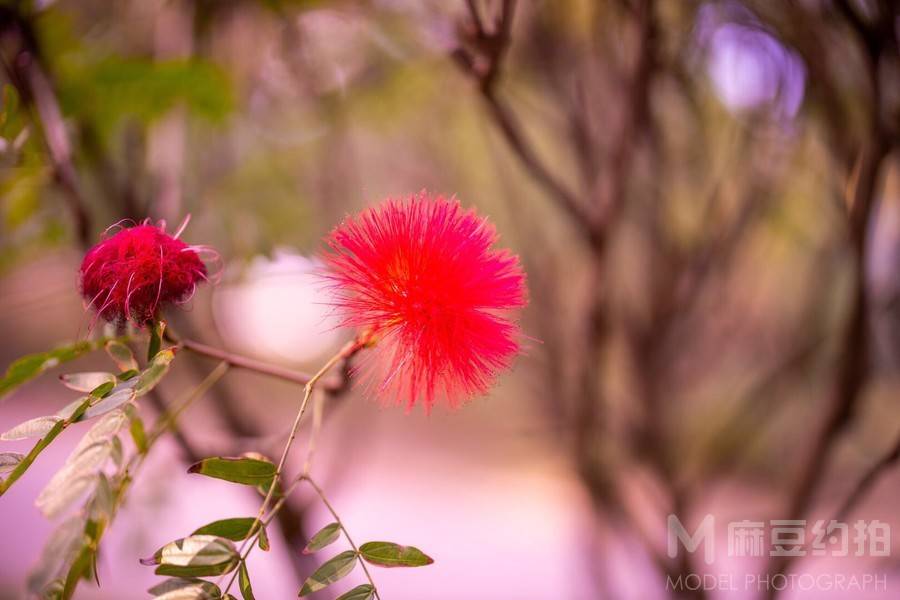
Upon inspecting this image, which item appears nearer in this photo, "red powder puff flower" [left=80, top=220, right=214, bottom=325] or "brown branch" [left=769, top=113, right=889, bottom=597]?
"red powder puff flower" [left=80, top=220, right=214, bottom=325]

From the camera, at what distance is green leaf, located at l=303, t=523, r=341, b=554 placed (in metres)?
0.42

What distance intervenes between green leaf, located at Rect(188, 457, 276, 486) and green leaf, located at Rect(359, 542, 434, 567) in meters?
0.08

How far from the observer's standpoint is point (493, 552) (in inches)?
88.9

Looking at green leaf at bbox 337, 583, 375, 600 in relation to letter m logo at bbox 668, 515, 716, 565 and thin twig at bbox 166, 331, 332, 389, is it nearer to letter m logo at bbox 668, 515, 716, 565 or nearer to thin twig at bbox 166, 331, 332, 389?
thin twig at bbox 166, 331, 332, 389

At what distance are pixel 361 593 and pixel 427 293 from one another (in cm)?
20

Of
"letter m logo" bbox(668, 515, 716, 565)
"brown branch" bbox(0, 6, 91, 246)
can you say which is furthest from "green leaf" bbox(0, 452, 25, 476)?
"letter m logo" bbox(668, 515, 716, 565)

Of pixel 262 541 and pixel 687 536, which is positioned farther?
pixel 687 536

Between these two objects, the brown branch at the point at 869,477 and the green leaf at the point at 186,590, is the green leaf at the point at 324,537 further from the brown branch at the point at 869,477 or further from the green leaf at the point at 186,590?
the brown branch at the point at 869,477

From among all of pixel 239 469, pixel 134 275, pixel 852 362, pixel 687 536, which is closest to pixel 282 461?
pixel 239 469

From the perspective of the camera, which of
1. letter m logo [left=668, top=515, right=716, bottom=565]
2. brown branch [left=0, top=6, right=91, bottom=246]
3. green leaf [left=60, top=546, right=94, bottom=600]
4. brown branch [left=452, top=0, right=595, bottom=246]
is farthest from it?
letter m logo [left=668, top=515, right=716, bottom=565]

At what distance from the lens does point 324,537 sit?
0.43m

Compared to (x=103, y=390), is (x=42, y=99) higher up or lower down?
higher up

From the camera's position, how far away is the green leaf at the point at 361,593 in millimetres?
404

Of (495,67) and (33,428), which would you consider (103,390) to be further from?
(495,67)
